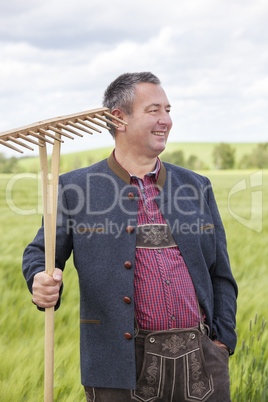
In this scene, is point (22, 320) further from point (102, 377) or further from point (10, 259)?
point (102, 377)

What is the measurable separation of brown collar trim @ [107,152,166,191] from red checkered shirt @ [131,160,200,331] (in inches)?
14.0

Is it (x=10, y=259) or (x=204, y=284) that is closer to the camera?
(x=204, y=284)

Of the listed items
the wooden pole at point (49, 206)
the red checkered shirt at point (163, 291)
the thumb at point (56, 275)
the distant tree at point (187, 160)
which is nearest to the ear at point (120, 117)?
the wooden pole at point (49, 206)

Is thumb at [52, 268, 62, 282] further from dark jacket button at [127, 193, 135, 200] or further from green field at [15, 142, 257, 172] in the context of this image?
green field at [15, 142, 257, 172]

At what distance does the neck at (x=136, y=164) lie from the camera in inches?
109

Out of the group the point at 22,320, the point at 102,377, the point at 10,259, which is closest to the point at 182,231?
the point at 102,377

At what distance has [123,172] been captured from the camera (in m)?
2.76

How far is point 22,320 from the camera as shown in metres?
4.79

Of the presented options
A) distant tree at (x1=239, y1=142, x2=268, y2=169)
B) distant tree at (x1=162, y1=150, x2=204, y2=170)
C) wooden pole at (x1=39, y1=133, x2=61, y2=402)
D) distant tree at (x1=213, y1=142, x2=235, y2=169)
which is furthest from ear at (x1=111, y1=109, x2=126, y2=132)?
distant tree at (x1=213, y1=142, x2=235, y2=169)

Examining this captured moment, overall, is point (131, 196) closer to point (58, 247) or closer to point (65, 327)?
point (58, 247)

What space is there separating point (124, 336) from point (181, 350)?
27 cm

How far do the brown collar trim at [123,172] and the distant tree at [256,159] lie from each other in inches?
861

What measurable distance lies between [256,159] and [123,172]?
2279 centimetres

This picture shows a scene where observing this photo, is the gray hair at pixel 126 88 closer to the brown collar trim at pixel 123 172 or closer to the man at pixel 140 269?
the man at pixel 140 269
